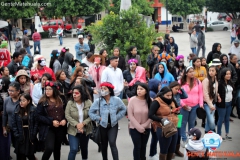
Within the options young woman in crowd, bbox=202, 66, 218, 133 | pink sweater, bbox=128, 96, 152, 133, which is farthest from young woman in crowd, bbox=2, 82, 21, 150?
young woman in crowd, bbox=202, 66, 218, 133

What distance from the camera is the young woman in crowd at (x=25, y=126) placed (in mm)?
6484

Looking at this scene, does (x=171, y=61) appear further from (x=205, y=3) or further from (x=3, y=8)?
(x=205, y=3)

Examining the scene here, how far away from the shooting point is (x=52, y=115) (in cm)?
646

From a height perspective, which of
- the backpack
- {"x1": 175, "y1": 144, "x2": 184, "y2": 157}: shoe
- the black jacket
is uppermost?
the backpack

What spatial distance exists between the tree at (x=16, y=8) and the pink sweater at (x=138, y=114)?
103 feet

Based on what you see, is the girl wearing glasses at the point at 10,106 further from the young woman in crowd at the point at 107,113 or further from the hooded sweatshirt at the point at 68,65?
→ the hooded sweatshirt at the point at 68,65

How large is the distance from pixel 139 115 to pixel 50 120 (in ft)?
5.13

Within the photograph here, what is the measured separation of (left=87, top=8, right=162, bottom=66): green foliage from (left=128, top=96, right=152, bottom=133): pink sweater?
5.05 meters

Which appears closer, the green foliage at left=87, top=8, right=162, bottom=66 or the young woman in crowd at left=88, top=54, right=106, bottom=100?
the young woman in crowd at left=88, top=54, right=106, bottom=100

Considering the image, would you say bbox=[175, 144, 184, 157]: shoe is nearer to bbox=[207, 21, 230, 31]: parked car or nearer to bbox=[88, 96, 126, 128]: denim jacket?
bbox=[88, 96, 126, 128]: denim jacket

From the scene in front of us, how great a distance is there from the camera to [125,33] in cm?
1161

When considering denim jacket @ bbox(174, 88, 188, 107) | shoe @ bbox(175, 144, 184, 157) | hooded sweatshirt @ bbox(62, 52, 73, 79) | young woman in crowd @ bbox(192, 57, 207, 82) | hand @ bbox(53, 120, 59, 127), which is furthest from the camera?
hooded sweatshirt @ bbox(62, 52, 73, 79)

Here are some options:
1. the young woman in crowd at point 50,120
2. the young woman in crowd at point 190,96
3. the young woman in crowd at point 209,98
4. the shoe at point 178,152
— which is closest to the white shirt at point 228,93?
the young woman in crowd at point 209,98

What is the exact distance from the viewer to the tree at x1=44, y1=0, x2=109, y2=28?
130 ft
